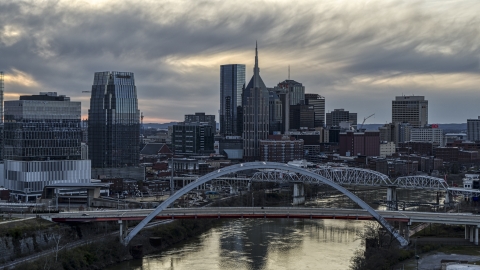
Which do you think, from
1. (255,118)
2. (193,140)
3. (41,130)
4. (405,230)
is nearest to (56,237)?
(405,230)

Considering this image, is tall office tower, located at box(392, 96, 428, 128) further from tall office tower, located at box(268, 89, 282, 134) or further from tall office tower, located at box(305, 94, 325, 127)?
tall office tower, located at box(268, 89, 282, 134)

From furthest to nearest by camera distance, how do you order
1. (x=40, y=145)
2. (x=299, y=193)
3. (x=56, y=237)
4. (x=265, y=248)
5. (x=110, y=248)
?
(x=299, y=193), (x=40, y=145), (x=265, y=248), (x=56, y=237), (x=110, y=248)

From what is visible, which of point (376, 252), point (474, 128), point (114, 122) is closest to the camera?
point (376, 252)

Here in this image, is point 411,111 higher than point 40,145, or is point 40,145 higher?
point 411,111

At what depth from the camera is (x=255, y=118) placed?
106 m

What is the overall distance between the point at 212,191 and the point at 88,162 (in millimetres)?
12642

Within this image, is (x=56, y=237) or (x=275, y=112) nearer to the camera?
(x=56, y=237)

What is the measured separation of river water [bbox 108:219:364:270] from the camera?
33875 millimetres

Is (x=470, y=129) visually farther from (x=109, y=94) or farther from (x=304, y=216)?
(x=304, y=216)

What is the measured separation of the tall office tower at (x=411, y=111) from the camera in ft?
541

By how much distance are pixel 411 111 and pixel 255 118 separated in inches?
2748

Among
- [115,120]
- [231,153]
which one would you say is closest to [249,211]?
[115,120]

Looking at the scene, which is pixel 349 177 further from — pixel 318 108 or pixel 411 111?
pixel 411 111

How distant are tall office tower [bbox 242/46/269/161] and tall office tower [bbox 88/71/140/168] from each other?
36069 millimetres
